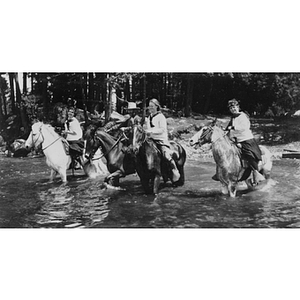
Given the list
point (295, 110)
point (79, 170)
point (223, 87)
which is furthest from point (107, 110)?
point (295, 110)

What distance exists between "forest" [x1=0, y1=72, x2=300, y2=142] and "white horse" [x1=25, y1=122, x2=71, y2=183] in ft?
0.81

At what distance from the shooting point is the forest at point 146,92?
5.29 metres

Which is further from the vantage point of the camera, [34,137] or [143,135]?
[34,137]

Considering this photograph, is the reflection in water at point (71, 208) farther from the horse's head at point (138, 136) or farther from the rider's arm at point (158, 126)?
the rider's arm at point (158, 126)

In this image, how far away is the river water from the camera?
17.3ft

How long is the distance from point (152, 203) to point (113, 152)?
893 mm

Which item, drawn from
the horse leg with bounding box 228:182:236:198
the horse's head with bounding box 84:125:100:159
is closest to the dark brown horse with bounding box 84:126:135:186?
the horse's head with bounding box 84:125:100:159

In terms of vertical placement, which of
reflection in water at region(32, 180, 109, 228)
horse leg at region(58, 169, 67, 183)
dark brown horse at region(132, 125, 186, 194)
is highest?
dark brown horse at region(132, 125, 186, 194)

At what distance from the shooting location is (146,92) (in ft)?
17.4

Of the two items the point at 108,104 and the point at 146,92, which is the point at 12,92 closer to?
the point at 108,104

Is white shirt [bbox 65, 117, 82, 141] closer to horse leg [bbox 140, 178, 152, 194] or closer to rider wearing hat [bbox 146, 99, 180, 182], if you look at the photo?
rider wearing hat [bbox 146, 99, 180, 182]

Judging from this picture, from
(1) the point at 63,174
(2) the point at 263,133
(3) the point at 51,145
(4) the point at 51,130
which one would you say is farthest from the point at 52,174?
(2) the point at 263,133

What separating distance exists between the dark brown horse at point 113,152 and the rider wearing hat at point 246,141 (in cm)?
147

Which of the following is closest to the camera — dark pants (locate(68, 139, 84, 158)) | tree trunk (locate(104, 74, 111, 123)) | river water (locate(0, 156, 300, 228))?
river water (locate(0, 156, 300, 228))
